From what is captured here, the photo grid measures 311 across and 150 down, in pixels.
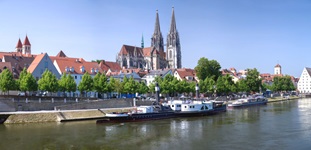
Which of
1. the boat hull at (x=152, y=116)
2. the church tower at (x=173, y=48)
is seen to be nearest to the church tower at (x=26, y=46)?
the church tower at (x=173, y=48)

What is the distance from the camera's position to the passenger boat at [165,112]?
49.5 meters

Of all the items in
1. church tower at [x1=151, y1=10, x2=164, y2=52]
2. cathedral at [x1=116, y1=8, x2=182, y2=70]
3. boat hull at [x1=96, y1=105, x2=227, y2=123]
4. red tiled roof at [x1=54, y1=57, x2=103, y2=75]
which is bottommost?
boat hull at [x1=96, y1=105, x2=227, y2=123]

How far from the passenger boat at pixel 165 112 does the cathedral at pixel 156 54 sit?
300ft

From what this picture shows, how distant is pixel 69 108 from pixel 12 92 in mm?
19112

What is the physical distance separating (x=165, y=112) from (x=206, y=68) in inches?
2461

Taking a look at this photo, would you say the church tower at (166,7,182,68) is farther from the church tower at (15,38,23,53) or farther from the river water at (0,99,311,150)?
the river water at (0,99,311,150)

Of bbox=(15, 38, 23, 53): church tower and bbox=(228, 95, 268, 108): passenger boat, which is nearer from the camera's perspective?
bbox=(228, 95, 268, 108): passenger boat

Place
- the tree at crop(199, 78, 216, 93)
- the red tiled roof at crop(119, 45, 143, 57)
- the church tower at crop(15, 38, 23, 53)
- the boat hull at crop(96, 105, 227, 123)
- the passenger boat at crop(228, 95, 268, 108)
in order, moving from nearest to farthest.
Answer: the boat hull at crop(96, 105, 227, 123), the passenger boat at crop(228, 95, 268, 108), the tree at crop(199, 78, 216, 93), the church tower at crop(15, 38, 23, 53), the red tiled roof at crop(119, 45, 143, 57)

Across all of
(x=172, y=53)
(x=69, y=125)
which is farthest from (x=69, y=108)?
(x=172, y=53)

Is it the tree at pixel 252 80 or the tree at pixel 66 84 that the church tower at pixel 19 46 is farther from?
the tree at pixel 252 80

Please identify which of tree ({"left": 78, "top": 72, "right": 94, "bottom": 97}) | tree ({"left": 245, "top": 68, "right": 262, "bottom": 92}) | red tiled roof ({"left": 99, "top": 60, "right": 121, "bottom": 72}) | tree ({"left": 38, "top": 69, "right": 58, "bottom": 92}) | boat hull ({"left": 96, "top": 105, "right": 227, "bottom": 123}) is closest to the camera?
boat hull ({"left": 96, "top": 105, "right": 227, "bottom": 123})

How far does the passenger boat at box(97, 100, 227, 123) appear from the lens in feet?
163

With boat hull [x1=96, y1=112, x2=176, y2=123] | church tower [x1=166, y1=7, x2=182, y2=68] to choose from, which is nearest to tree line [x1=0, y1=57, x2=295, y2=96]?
boat hull [x1=96, y1=112, x2=176, y2=123]

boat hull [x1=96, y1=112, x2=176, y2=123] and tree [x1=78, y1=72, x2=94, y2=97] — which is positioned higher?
tree [x1=78, y1=72, x2=94, y2=97]
